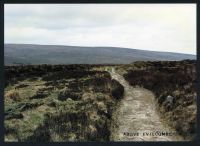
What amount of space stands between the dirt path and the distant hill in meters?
2.05

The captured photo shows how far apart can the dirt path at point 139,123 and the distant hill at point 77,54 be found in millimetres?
2054

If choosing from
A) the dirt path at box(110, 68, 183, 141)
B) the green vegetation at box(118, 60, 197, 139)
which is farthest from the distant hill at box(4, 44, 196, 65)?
the dirt path at box(110, 68, 183, 141)

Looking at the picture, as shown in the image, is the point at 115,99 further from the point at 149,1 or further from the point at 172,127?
A: the point at 149,1

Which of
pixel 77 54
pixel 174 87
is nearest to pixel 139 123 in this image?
pixel 174 87

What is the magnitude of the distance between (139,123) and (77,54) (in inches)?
281

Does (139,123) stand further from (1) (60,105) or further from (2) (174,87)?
(2) (174,87)

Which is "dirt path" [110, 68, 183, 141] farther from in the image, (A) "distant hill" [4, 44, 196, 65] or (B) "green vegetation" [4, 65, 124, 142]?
(A) "distant hill" [4, 44, 196, 65]

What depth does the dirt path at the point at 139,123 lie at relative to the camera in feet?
54.6

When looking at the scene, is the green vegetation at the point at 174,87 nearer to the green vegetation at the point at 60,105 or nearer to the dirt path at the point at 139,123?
the dirt path at the point at 139,123

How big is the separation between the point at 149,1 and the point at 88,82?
7372mm

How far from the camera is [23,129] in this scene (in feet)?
55.3

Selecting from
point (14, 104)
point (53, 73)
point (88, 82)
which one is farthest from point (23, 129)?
point (53, 73)

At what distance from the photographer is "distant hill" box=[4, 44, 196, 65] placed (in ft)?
66.8

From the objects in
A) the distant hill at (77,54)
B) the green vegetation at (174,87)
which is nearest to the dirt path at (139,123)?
the green vegetation at (174,87)
